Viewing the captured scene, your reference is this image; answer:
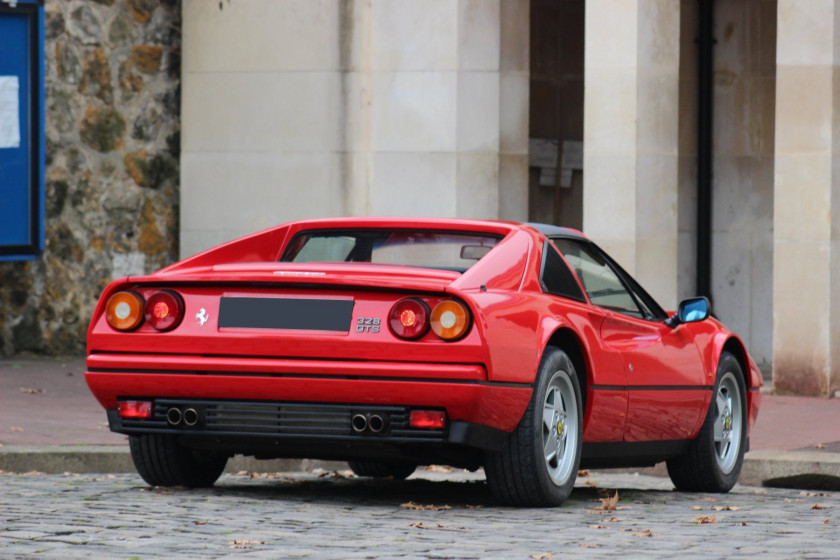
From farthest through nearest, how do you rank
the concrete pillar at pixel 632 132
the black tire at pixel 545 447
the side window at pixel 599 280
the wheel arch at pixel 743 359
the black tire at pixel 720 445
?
1. the concrete pillar at pixel 632 132
2. the wheel arch at pixel 743 359
3. the black tire at pixel 720 445
4. the side window at pixel 599 280
5. the black tire at pixel 545 447

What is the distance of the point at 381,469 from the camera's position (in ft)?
27.9

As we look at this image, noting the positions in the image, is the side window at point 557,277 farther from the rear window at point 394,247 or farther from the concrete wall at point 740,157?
the concrete wall at point 740,157

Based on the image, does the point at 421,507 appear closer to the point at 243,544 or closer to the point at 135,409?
the point at 135,409

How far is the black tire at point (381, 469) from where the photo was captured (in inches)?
332

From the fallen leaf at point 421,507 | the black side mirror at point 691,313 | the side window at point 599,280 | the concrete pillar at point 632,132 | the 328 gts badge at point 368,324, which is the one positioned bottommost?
the fallen leaf at point 421,507

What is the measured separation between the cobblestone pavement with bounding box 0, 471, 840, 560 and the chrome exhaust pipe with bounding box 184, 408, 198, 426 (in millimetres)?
331

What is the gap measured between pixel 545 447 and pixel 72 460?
116 inches

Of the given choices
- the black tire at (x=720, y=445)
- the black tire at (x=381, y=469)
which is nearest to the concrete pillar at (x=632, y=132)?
the black tire at (x=720, y=445)

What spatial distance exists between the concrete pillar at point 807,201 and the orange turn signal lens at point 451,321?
818 centimetres

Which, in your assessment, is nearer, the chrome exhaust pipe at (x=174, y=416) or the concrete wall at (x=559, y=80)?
the chrome exhaust pipe at (x=174, y=416)

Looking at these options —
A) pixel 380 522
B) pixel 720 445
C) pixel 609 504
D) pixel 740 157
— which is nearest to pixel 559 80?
pixel 740 157

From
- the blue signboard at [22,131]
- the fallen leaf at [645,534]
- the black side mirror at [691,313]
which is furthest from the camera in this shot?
the blue signboard at [22,131]

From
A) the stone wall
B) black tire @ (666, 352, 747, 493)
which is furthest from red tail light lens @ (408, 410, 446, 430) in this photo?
the stone wall

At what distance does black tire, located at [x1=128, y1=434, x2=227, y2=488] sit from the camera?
7.16 metres
